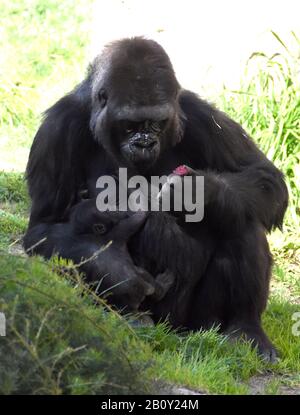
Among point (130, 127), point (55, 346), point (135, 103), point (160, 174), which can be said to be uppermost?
point (135, 103)

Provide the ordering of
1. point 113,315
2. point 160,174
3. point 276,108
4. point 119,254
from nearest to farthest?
1. point 113,315
2. point 119,254
3. point 160,174
4. point 276,108

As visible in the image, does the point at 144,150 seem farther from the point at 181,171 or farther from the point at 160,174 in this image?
the point at 160,174

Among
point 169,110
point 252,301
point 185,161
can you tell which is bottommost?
point 252,301

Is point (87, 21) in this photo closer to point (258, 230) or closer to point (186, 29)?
point (186, 29)

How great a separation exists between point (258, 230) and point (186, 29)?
182 inches

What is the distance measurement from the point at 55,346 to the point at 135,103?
199 centimetres

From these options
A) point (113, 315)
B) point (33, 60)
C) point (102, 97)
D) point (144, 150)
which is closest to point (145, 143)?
point (144, 150)

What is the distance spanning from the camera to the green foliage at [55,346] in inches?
138

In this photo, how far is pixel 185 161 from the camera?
19.1ft

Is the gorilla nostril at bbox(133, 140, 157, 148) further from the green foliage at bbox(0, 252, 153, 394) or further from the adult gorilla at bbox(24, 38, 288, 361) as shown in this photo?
the green foliage at bbox(0, 252, 153, 394)

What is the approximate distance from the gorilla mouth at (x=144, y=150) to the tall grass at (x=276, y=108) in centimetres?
318

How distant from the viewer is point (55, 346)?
3.65 meters
